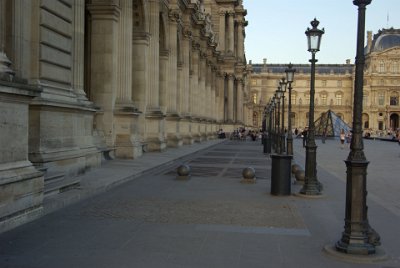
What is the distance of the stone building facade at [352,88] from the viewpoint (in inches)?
6476

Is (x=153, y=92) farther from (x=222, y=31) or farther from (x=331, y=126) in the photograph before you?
(x=331, y=126)

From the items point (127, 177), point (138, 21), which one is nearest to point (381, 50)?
point (138, 21)

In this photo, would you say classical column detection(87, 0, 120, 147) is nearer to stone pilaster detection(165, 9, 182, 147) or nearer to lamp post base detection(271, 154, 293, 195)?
lamp post base detection(271, 154, 293, 195)

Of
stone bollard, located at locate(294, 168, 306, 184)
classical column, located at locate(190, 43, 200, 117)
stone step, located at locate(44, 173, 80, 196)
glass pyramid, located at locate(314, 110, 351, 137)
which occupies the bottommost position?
stone bollard, located at locate(294, 168, 306, 184)

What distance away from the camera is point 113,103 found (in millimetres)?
21391

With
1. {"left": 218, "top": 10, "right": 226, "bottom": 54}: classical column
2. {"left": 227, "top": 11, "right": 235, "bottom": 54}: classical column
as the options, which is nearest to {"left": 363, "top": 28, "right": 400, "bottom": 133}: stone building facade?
{"left": 227, "top": 11, "right": 235, "bottom": 54}: classical column

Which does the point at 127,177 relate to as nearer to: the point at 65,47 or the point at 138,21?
the point at 65,47

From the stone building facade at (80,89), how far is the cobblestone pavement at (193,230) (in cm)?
110

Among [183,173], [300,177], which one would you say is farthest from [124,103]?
[300,177]

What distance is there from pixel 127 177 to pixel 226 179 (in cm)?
328

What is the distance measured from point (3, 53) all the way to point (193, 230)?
4435 mm

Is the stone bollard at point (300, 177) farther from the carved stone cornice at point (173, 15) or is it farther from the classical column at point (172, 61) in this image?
the carved stone cornice at point (173, 15)

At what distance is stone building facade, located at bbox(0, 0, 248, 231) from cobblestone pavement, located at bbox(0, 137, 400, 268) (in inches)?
43.3

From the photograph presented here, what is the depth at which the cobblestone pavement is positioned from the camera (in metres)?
6.95
